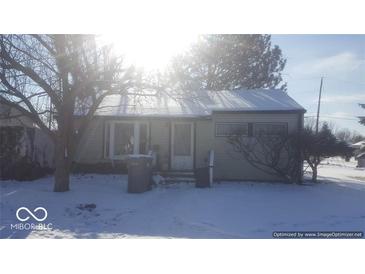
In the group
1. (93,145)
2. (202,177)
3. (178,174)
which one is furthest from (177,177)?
(93,145)

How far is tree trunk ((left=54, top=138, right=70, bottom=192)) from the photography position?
8.78m

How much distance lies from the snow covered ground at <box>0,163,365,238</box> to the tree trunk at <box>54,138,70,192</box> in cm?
25

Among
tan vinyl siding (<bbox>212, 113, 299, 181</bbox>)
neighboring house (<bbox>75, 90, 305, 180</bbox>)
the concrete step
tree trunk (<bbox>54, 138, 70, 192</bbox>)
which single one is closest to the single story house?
neighboring house (<bbox>75, 90, 305, 180</bbox>)

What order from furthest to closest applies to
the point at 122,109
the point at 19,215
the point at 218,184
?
the point at 122,109, the point at 218,184, the point at 19,215

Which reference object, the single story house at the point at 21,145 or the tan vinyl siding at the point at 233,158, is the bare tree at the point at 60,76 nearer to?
the single story house at the point at 21,145

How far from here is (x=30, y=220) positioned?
563 cm

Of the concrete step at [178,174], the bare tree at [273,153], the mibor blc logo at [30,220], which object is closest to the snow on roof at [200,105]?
the bare tree at [273,153]

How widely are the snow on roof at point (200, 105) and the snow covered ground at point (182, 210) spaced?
322 cm

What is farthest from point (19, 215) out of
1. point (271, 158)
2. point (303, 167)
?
point (303, 167)

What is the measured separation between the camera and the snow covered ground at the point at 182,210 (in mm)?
5777
